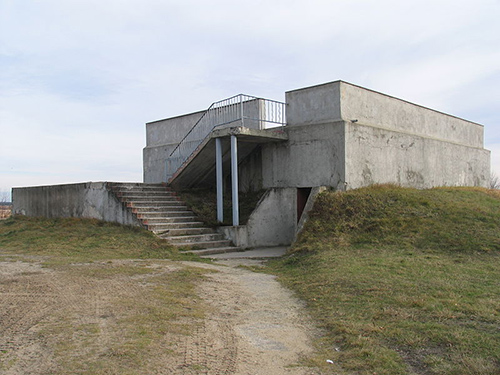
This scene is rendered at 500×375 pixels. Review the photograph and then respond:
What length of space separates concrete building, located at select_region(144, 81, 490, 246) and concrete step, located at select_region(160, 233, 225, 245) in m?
0.45

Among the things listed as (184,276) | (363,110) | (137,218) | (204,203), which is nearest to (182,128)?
(204,203)

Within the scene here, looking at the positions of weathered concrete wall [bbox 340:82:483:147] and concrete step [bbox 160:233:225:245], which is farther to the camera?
weathered concrete wall [bbox 340:82:483:147]

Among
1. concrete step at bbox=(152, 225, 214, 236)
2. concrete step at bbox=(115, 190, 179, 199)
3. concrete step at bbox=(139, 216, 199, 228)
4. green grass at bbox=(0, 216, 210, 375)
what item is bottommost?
green grass at bbox=(0, 216, 210, 375)

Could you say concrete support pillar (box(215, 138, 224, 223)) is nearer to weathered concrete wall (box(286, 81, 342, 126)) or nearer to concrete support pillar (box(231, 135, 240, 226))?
concrete support pillar (box(231, 135, 240, 226))

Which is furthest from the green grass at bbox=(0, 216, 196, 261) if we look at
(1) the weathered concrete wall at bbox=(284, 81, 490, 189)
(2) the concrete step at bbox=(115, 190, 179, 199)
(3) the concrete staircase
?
(1) the weathered concrete wall at bbox=(284, 81, 490, 189)

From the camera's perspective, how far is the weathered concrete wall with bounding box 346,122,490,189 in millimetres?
13617

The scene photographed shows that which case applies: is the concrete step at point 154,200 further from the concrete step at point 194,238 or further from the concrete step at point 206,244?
the concrete step at point 206,244

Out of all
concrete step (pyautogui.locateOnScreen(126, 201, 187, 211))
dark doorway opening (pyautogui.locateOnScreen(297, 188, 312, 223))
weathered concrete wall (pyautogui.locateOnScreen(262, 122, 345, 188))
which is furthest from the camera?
dark doorway opening (pyautogui.locateOnScreen(297, 188, 312, 223))

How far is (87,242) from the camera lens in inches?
496

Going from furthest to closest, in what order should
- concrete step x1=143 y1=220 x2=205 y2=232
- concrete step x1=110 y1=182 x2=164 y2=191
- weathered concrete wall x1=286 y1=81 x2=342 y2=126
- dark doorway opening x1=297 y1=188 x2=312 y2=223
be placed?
concrete step x1=110 y1=182 x2=164 y2=191, dark doorway opening x1=297 y1=188 x2=312 y2=223, weathered concrete wall x1=286 y1=81 x2=342 y2=126, concrete step x1=143 y1=220 x2=205 y2=232

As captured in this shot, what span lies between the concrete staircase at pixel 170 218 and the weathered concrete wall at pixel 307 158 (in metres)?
2.90

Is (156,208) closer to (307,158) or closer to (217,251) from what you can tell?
(217,251)

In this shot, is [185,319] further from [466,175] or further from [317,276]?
[466,175]

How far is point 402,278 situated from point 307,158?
6.98 metres
